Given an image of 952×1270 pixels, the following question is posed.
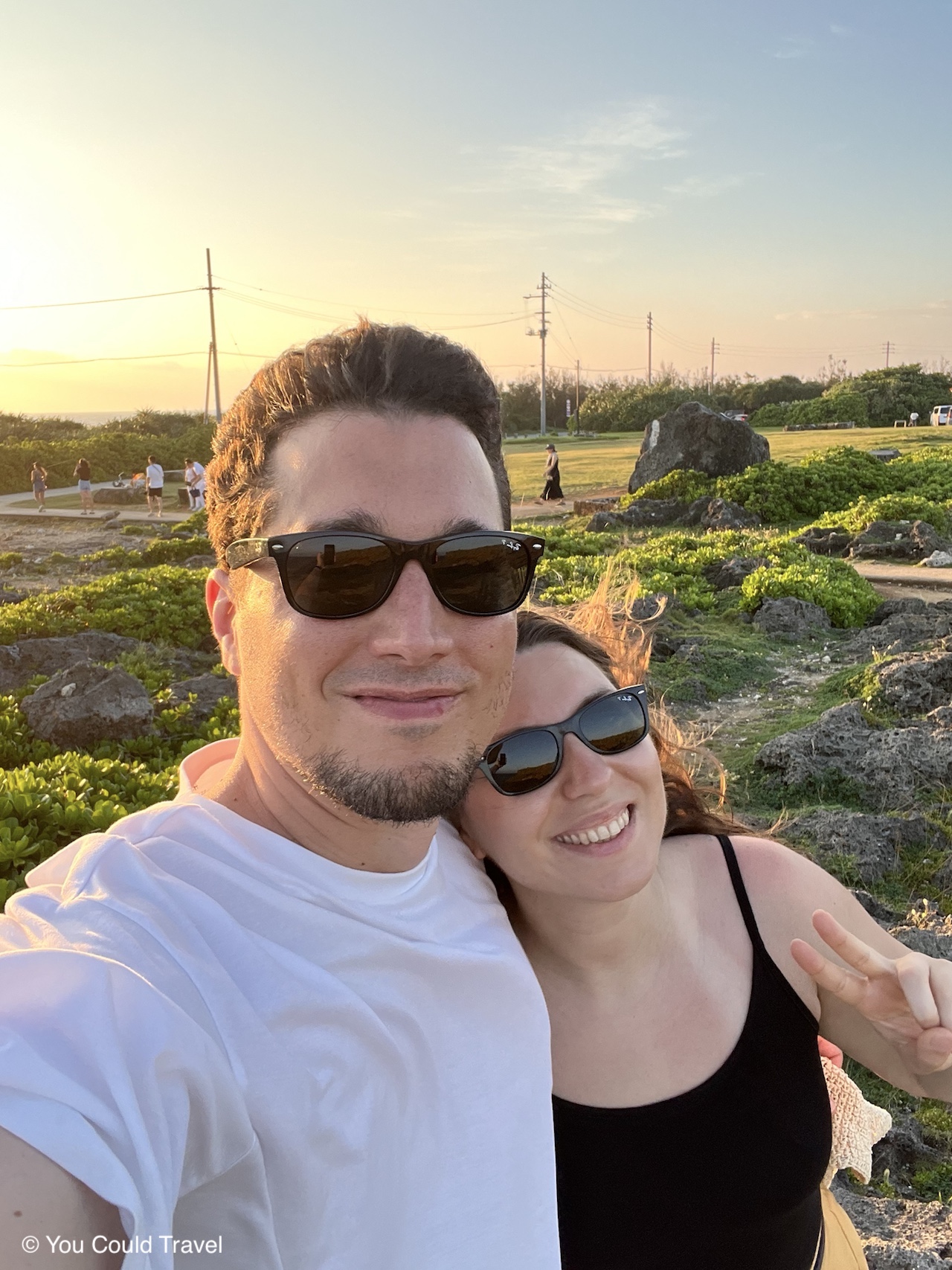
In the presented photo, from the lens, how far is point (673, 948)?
7.06 feet

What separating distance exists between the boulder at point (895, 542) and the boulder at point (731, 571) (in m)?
2.33

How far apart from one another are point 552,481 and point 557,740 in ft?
73.3

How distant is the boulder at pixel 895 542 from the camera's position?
45.1 feet

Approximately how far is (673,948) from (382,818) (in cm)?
91

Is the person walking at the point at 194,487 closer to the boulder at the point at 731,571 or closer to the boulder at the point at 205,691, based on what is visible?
the boulder at the point at 731,571

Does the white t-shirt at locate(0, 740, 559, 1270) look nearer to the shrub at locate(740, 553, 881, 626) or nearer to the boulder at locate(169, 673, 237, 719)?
the boulder at locate(169, 673, 237, 719)

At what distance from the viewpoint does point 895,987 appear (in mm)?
1812

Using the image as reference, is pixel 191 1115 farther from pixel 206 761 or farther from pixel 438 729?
pixel 206 761

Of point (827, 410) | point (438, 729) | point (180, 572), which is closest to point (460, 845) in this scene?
point (438, 729)

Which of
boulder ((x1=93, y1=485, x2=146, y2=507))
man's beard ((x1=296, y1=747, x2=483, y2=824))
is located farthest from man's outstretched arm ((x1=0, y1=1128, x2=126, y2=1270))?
boulder ((x1=93, y1=485, x2=146, y2=507))

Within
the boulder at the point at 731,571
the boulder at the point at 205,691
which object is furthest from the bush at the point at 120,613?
the boulder at the point at 731,571

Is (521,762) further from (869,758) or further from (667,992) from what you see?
(869,758)

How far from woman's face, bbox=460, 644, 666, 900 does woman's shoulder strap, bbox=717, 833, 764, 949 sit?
215mm

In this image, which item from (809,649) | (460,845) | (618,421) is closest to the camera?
(460,845)
